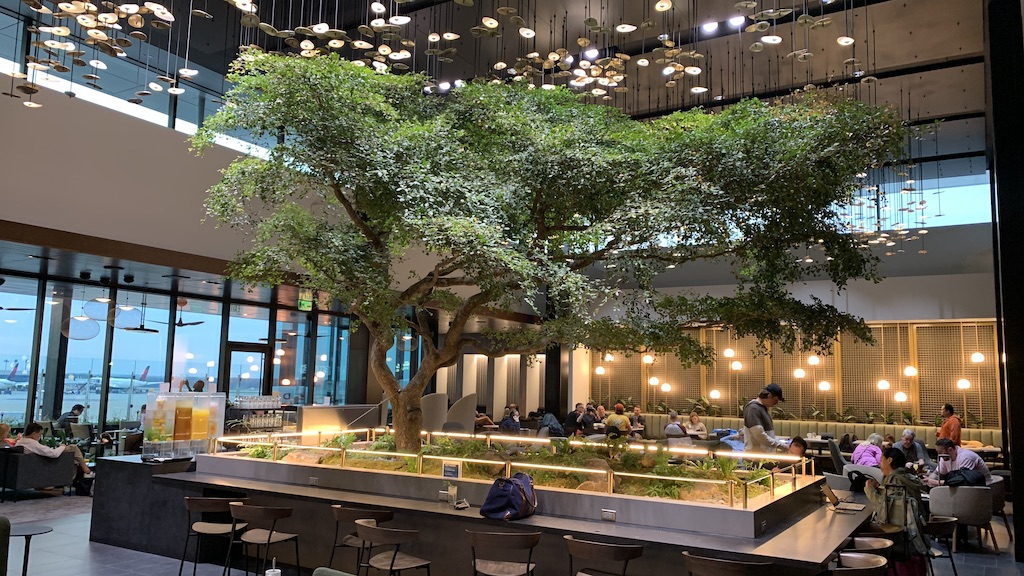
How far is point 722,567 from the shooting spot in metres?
4.21

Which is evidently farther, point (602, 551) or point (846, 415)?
point (846, 415)

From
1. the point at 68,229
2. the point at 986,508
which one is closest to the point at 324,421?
the point at 68,229

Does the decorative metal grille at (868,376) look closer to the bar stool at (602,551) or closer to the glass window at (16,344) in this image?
the bar stool at (602,551)

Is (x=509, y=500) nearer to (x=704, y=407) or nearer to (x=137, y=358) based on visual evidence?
(x=137, y=358)

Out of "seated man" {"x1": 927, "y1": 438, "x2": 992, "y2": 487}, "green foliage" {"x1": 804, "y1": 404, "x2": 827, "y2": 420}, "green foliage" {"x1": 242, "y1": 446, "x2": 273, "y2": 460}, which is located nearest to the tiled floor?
"seated man" {"x1": 927, "y1": 438, "x2": 992, "y2": 487}

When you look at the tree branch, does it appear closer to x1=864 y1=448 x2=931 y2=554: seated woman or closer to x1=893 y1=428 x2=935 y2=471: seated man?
x1=864 y1=448 x2=931 y2=554: seated woman

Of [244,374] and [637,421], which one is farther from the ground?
[244,374]

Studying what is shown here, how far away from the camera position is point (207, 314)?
521 inches

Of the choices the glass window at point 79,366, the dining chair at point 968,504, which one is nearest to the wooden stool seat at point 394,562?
the dining chair at point 968,504

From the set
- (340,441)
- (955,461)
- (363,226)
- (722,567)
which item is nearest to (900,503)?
(722,567)

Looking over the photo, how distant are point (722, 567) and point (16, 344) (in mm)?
10169

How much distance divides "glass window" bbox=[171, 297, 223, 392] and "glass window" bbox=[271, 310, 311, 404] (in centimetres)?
136

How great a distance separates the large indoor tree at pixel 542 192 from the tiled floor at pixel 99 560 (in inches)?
96.7

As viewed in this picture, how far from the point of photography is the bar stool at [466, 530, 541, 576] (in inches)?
186
